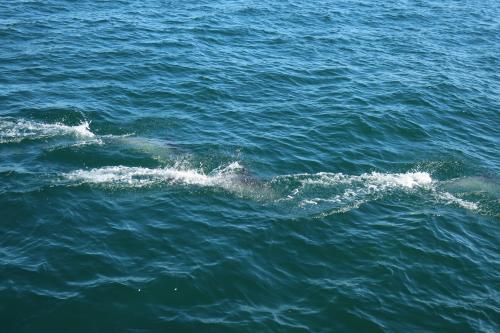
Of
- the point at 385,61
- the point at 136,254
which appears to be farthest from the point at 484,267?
the point at 385,61

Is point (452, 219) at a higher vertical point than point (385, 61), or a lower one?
A: lower

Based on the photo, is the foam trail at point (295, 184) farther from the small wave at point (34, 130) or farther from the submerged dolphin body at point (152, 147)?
the small wave at point (34, 130)

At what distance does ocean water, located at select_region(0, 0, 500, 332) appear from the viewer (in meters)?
19.8

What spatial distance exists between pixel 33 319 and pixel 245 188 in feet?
41.5

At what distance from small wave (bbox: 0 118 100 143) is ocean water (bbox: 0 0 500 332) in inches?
5.3

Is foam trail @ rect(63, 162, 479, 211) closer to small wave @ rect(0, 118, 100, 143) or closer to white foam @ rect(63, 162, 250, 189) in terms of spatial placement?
white foam @ rect(63, 162, 250, 189)

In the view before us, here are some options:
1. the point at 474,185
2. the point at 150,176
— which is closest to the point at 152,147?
the point at 150,176

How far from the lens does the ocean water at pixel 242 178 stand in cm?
1978

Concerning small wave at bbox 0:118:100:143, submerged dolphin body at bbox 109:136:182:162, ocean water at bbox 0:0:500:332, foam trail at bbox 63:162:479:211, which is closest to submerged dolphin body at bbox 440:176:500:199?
ocean water at bbox 0:0:500:332

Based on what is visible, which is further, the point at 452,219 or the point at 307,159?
the point at 307,159

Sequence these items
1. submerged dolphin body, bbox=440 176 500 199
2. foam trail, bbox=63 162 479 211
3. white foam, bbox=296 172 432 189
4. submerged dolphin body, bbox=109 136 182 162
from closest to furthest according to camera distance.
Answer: foam trail, bbox=63 162 479 211
white foam, bbox=296 172 432 189
submerged dolphin body, bbox=440 176 500 199
submerged dolphin body, bbox=109 136 182 162

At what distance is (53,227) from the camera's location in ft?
75.4

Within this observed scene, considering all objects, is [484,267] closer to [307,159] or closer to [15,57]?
[307,159]

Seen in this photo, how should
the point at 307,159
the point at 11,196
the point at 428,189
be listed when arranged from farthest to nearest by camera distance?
the point at 307,159
the point at 428,189
the point at 11,196
